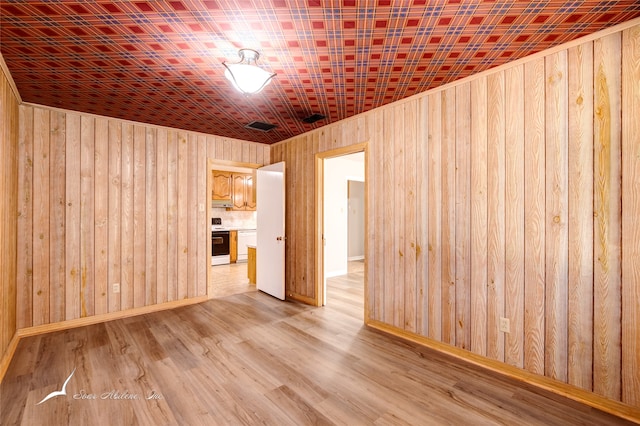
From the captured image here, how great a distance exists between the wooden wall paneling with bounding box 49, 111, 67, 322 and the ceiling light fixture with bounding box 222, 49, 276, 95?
252 cm

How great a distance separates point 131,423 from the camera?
178cm

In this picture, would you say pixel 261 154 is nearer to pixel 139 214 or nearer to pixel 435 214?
pixel 139 214

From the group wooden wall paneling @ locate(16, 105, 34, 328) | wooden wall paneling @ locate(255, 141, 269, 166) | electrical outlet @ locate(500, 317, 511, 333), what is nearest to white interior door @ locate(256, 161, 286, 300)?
wooden wall paneling @ locate(255, 141, 269, 166)

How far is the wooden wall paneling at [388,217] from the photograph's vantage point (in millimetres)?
3117

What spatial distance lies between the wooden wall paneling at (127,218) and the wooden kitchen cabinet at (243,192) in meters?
3.89

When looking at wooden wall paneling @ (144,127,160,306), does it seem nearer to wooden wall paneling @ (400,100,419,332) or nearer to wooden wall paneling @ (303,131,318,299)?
wooden wall paneling @ (303,131,318,299)

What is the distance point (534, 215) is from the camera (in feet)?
7.21

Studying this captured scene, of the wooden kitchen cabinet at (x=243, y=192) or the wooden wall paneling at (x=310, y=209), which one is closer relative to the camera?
the wooden wall paneling at (x=310, y=209)

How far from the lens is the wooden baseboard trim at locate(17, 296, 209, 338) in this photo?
3.10 metres

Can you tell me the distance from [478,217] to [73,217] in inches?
A: 169

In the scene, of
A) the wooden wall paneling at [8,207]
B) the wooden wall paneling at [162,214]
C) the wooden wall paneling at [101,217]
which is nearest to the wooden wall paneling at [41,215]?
the wooden wall paneling at [8,207]

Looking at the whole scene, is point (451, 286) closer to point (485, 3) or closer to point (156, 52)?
point (485, 3)

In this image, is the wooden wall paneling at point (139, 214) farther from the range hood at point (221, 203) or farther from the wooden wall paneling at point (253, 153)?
the range hood at point (221, 203)

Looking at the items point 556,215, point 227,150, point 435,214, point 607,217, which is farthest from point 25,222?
point 607,217
